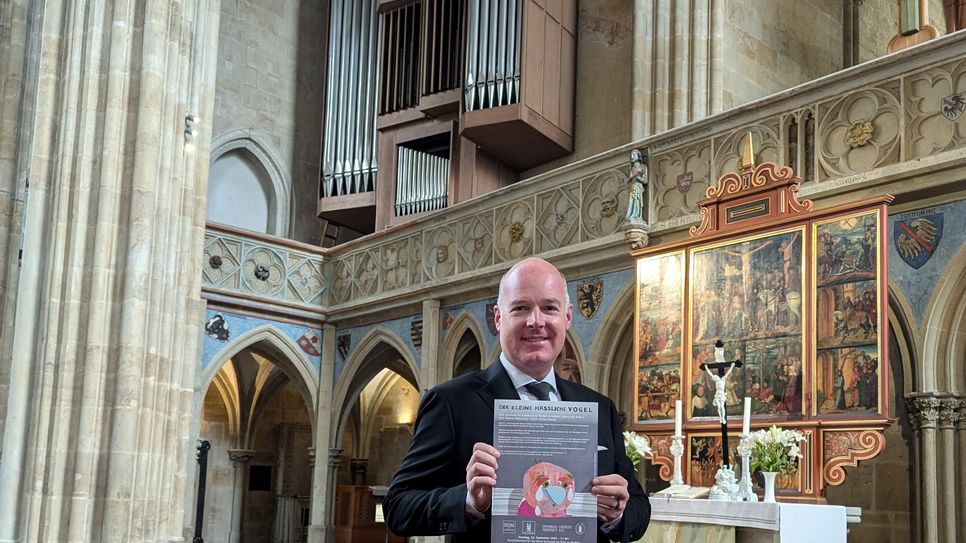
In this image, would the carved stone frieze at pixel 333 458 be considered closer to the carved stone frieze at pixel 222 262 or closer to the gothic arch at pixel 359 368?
the gothic arch at pixel 359 368

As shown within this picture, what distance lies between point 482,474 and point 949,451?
272 inches

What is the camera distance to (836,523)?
6578 millimetres

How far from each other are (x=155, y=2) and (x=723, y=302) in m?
5.56

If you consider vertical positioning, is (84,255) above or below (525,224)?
below

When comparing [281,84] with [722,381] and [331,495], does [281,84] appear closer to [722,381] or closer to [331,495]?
[331,495]

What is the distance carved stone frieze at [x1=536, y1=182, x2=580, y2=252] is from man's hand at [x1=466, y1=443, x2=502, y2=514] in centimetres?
904

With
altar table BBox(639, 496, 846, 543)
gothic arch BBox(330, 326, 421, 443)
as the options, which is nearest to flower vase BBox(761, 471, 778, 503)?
altar table BBox(639, 496, 846, 543)

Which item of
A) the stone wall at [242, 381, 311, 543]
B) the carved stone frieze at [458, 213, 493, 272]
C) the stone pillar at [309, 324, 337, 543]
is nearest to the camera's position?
the carved stone frieze at [458, 213, 493, 272]

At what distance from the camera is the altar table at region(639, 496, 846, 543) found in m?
6.41

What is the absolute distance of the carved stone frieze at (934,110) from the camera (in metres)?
7.82

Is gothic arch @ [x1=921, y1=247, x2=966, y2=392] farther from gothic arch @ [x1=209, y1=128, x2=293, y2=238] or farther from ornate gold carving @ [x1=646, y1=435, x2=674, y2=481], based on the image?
gothic arch @ [x1=209, y1=128, x2=293, y2=238]

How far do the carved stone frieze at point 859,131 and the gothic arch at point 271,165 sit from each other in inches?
447

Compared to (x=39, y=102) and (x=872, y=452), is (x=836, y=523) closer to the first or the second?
(x=872, y=452)

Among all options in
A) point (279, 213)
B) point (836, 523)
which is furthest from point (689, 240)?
point (279, 213)
